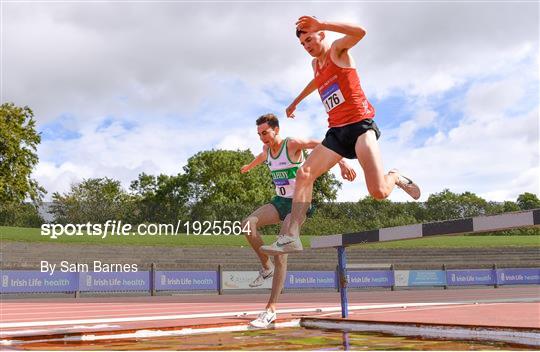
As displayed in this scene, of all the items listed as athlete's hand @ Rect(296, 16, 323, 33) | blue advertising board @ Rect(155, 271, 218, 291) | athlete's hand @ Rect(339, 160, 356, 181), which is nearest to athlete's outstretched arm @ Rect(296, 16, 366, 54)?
athlete's hand @ Rect(296, 16, 323, 33)

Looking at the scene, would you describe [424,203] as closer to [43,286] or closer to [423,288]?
[423,288]

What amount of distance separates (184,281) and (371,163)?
56.1ft

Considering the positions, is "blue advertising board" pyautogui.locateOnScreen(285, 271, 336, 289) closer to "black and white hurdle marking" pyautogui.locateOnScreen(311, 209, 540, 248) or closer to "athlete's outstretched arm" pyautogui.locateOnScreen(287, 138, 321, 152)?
"black and white hurdle marking" pyautogui.locateOnScreen(311, 209, 540, 248)

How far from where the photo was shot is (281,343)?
5195 millimetres

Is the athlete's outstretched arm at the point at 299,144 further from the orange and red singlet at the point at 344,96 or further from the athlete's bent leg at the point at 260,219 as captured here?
the orange and red singlet at the point at 344,96

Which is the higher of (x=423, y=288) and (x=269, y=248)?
(x=269, y=248)

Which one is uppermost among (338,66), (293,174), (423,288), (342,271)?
(338,66)

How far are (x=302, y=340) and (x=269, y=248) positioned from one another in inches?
70.7

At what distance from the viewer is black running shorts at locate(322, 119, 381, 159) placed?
4.17 m

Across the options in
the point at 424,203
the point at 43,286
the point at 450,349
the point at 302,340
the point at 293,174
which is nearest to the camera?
the point at 450,349

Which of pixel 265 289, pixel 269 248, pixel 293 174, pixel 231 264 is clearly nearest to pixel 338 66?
pixel 269 248

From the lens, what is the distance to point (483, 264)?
30.2 metres

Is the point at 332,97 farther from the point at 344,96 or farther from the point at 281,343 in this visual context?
the point at 281,343

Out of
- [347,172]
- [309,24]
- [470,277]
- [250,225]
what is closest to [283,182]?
[250,225]
